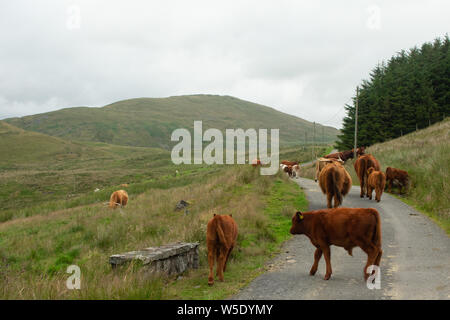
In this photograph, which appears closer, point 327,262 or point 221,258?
point 327,262

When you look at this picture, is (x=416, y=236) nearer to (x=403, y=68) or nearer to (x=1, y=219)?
(x=1, y=219)

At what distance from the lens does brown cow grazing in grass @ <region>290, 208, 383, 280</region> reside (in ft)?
19.8

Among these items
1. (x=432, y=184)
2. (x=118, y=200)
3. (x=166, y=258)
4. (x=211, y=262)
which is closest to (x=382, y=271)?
(x=211, y=262)

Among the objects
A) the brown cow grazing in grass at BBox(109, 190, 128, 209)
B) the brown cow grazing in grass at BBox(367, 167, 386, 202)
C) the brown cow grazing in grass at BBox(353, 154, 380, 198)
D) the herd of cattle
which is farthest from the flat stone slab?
the brown cow grazing in grass at BBox(109, 190, 128, 209)

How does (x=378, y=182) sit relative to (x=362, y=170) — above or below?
below

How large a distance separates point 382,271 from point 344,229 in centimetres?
148

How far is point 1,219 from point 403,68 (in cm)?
5853

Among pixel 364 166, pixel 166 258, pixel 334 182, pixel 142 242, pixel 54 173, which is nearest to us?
pixel 166 258

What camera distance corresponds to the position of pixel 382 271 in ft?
22.3

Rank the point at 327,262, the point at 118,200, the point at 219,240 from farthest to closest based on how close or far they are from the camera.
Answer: the point at 118,200
the point at 219,240
the point at 327,262

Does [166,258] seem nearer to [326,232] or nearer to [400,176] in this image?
[326,232]

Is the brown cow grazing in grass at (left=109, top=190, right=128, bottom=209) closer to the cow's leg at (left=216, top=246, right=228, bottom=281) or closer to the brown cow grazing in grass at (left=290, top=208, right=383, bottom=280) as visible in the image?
the cow's leg at (left=216, top=246, right=228, bottom=281)

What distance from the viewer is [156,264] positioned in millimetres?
6992
